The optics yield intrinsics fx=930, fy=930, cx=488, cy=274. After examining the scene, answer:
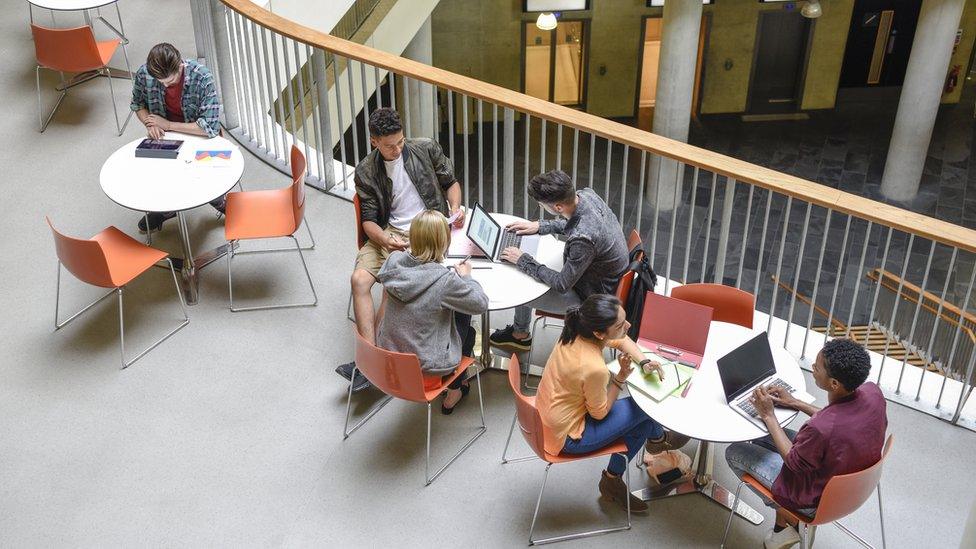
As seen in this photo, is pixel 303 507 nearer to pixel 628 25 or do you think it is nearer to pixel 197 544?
pixel 197 544

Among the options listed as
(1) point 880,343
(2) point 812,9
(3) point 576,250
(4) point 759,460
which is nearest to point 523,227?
(3) point 576,250

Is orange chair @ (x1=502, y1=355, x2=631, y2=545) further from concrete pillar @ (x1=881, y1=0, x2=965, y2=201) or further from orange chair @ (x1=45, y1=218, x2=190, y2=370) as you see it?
concrete pillar @ (x1=881, y1=0, x2=965, y2=201)

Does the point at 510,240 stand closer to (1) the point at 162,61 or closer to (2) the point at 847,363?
(2) the point at 847,363

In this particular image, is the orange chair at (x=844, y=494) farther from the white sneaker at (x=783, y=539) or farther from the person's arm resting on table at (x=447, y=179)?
the person's arm resting on table at (x=447, y=179)

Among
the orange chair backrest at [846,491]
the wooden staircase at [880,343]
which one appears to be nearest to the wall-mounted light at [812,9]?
the wooden staircase at [880,343]

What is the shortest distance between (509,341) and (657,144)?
4.35ft

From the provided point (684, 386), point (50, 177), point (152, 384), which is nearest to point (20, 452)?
point (152, 384)

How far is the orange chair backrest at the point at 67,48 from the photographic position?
22.0 feet

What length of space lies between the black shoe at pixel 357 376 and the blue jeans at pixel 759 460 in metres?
1.85

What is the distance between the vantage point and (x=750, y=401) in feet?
12.7

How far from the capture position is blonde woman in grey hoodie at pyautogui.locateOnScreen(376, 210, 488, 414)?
422 centimetres

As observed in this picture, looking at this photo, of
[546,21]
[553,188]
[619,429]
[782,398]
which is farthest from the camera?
[546,21]

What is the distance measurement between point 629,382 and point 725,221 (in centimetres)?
116

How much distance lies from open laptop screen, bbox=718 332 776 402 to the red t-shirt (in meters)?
3.76
